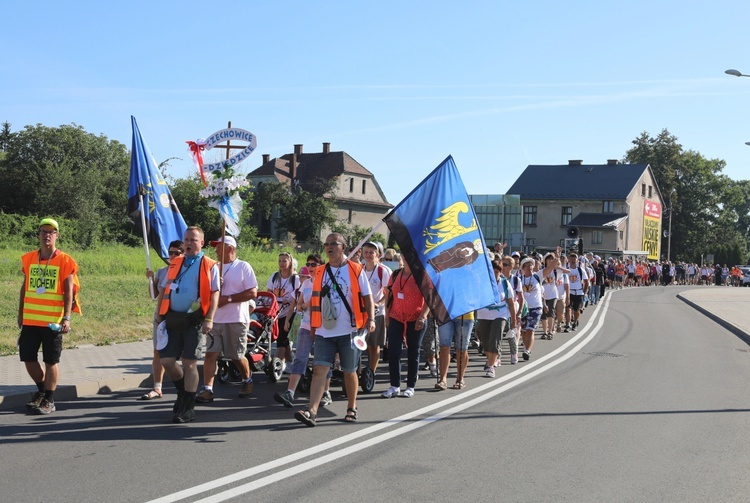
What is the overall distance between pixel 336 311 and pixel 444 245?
2.25 m

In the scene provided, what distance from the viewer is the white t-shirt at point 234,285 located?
9.30m

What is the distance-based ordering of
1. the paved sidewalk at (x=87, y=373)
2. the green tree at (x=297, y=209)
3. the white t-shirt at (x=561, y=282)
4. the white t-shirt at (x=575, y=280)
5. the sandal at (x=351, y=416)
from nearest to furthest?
the sandal at (x=351, y=416) → the paved sidewalk at (x=87, y=373) → the white t-shirt at (x=561, y=282) → the white t-shirt at (x=575, y=280) → the green tree at (x=297, y=209)

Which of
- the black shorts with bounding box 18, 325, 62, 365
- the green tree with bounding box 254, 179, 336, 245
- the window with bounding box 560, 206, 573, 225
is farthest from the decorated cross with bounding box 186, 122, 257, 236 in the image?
the window with bounding box 560, 206, 573, 225

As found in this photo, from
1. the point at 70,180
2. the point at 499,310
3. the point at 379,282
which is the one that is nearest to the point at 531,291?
the point at 499,310

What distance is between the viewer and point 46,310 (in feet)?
27.8

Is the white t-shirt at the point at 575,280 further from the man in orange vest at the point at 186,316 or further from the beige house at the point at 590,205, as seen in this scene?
the beige house at the point at 590,205

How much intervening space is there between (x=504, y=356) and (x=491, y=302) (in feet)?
16.9

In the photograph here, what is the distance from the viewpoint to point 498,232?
125 feet

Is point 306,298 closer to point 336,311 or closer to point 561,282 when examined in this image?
point 336,311

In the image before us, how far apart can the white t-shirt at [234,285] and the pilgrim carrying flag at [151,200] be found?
130 centimetres

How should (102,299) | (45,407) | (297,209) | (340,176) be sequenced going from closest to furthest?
(45,407) → (102,299) → (297,209) → (340,176)

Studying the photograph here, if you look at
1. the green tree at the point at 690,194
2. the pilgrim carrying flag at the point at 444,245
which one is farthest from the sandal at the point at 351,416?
the green tree at the point at 690,194

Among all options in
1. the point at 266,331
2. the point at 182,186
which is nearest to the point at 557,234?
the point at 182,186

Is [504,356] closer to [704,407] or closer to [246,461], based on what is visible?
[704,407]
